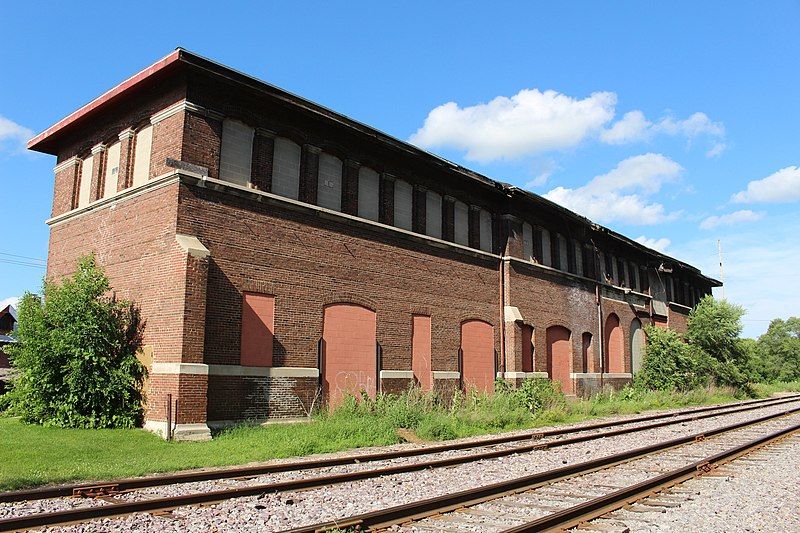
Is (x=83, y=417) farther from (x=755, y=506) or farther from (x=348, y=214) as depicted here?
(x=755, y=506)

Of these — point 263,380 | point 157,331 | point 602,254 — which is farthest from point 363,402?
point 602,254

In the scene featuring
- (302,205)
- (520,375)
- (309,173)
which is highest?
(309,173)

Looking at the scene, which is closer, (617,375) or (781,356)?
(617,375)

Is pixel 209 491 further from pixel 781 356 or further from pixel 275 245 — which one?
pixel 781 356

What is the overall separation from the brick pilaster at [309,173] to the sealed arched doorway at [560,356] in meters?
13.1

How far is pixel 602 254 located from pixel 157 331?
22.9 metres

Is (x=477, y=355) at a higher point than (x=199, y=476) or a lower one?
higher

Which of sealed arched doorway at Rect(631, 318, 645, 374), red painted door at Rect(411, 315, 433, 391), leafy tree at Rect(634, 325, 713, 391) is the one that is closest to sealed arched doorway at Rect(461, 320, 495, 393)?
red painted door at Rect(411, 315, 433, 391)

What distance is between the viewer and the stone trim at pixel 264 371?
14500 millimetres

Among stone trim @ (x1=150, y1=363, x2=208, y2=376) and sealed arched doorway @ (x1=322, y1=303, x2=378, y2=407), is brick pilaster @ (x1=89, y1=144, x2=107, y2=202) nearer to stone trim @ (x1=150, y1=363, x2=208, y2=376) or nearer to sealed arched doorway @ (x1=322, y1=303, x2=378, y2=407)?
stone trim @ (x1=150, y1=363, x2=208, y2=376)

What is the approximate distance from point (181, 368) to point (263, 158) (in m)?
5.70

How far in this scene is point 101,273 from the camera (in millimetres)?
16078

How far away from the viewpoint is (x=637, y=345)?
34.2 meters

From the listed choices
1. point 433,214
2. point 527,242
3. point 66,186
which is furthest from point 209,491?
point 527,242
